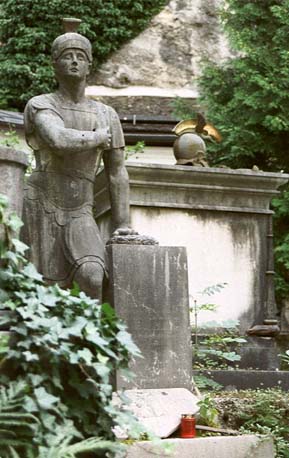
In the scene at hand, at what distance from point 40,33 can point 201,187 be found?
14349mm

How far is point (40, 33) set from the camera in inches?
996

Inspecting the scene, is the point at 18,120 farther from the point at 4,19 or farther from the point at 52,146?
the point at 52,146

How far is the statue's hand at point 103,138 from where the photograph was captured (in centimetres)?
813

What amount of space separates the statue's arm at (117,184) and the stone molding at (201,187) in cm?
276

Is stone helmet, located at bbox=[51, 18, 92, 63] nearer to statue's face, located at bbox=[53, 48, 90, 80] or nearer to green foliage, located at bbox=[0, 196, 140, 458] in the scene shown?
statue's face, located at bbox=[53, 48, 90, 80]

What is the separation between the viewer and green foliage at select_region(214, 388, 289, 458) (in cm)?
779

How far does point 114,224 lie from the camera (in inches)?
332

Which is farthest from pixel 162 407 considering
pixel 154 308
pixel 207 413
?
pixel 154 308

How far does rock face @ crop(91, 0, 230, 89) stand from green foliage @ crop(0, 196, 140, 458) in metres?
21.8

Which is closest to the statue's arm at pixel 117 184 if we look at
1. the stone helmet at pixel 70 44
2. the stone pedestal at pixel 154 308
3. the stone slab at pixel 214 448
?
the stone pedestal at pixel 154 308

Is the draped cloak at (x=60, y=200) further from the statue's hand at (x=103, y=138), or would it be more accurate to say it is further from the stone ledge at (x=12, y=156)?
the stone ledge at (x=12, y=156)

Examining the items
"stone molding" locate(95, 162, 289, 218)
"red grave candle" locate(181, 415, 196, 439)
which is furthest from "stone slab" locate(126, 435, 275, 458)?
"stone molding" locate(95, 162, 289, 218)

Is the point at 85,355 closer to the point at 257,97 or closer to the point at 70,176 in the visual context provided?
the point at 70,176

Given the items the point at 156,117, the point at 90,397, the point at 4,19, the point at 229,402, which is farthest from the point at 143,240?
the point at 4,19
